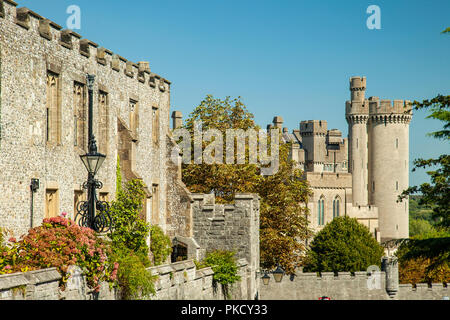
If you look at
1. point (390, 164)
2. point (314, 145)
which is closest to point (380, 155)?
point (390, 164)


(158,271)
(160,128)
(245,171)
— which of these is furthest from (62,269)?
(245,171)

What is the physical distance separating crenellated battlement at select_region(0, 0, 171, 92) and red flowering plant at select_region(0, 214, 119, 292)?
5.71 metres

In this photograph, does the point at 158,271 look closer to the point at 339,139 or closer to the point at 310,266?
the point at 310,266

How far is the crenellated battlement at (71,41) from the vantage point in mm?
18234

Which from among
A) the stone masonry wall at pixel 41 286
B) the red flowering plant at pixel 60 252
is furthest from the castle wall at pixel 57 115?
the stone masonry wall at pixel 41 286

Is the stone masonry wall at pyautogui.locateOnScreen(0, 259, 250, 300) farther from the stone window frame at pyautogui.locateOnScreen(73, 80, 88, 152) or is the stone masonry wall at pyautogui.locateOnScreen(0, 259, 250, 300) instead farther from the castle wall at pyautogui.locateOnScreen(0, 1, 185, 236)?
the stone window frame at pyautogui.locateOnScreen(73, 80, 88, 152)

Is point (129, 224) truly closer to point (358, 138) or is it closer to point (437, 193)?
point (437, 193)

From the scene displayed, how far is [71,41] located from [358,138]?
7402 cm

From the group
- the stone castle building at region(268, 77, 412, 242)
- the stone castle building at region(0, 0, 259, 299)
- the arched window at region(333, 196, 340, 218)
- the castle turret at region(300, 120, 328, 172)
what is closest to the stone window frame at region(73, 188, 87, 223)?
the stone castle building at region(0, 0, 259, 299)

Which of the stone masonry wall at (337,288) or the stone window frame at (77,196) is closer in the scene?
the stone window frame at (77,196)

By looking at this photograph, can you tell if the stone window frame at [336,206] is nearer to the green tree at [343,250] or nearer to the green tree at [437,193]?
the green tree at [343,250]

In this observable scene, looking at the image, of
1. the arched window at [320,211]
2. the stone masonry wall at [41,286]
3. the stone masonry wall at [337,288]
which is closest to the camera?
the stone masonry wall at [41,286]

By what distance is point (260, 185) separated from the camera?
38.2 metres

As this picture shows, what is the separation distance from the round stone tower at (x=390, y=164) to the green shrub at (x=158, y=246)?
2628 inches
